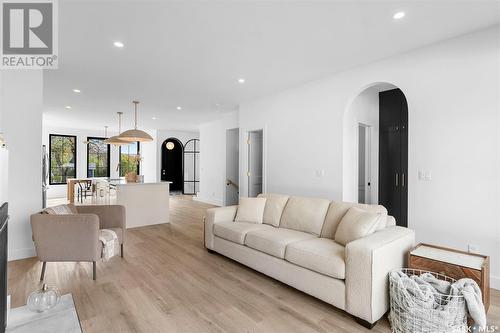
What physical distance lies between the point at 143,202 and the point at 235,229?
2906mm

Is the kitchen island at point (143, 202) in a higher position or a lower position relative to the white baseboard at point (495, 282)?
higher

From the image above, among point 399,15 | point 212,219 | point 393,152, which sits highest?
point 399,15

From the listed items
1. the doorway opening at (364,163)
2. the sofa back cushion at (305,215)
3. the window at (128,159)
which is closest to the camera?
the sofa back cushion at (305,215)

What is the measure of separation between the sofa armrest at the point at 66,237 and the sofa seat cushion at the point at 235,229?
4.75 ft

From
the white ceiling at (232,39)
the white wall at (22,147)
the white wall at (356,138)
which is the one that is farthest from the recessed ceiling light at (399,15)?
the white wall at (22,147)

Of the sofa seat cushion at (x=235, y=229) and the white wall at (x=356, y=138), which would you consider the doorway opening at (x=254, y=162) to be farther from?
the sofa seat cushion at (x=235, y=229)

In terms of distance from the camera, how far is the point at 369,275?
2021 millimetres

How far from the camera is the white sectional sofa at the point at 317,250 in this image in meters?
2.07

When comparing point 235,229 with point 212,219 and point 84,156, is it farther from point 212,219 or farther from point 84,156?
point 84,156

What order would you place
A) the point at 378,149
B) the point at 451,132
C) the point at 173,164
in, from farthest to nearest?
the point at 173,164
the point at 378,149
the point at 451,132

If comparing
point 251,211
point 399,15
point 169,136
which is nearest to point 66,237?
point 251,211

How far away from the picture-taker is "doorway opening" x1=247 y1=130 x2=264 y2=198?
591 cm

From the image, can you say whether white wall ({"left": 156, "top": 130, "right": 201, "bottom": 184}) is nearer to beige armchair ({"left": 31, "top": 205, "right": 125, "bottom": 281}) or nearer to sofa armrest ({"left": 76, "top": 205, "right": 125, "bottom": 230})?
sofa armrest ({"left": 76, "top": 205, "right": 125, "bottom": 230})

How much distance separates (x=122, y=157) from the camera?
10.8 m
